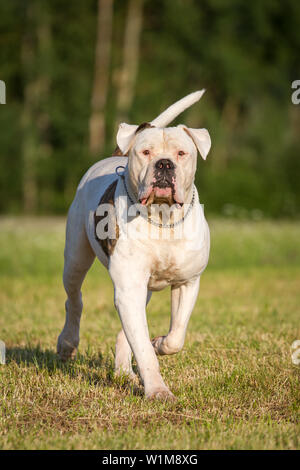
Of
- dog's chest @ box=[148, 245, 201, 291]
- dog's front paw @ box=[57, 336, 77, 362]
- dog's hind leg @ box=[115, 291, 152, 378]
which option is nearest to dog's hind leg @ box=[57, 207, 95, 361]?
dog's front paw @ box=[57, 336, 77, 362]

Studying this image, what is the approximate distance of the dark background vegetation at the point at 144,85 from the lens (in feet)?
90.4

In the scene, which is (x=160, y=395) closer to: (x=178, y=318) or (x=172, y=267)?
(x=178, y=318)

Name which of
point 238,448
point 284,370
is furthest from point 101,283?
point 238,448

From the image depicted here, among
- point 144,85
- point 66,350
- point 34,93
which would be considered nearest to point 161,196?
point 66,350

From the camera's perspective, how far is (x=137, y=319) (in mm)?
4270

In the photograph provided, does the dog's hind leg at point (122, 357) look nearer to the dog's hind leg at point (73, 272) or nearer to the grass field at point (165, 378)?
the grass field at point (165, 378)

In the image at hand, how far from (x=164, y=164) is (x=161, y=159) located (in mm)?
42

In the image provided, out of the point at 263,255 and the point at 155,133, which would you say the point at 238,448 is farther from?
the point at 263,255

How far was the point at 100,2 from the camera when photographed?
1103 inches

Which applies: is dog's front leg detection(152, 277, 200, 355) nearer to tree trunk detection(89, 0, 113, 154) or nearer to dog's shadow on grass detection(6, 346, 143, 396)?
dog's shadow on grass detection(6, 346, 143, 396)

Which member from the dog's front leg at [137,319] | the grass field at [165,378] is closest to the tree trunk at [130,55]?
the grass field at [165,378]

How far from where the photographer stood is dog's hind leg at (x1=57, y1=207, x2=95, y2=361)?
5402 mm

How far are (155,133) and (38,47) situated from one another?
80.4 ft

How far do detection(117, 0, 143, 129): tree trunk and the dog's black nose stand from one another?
25126 mm
